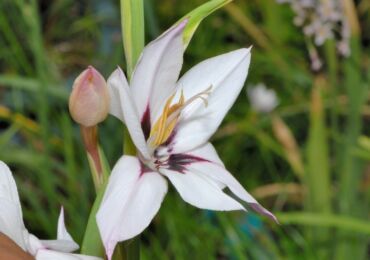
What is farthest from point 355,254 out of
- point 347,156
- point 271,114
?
point 271,114

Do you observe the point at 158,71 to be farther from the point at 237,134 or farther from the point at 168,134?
the point at 237,134

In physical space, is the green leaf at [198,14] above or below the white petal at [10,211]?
above

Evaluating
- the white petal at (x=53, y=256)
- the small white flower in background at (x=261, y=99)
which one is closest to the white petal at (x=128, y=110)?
the white petal at (x=53, y=256)

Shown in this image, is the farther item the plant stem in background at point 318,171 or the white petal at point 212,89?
the plant stem in background at point 318,171

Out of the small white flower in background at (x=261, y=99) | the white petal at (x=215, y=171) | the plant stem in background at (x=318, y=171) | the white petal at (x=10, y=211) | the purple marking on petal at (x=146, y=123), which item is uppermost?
the white petal at (x=10, y=211)

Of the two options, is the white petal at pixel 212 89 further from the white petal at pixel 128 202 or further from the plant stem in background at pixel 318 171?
the plant stem in background at pixel 318 171

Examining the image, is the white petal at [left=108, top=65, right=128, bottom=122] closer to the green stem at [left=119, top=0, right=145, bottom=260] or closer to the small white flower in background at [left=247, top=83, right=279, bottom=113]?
the green stem at [left=119, top=0, right=145, bottom=260]

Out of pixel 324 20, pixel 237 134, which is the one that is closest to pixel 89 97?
pixel 324 20

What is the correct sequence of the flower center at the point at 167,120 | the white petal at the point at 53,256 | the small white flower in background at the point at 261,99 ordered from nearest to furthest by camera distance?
the white petal at the point at 53,256 → the flower center at the point at 167,120 → the small white flower in background at the point at 261,99
